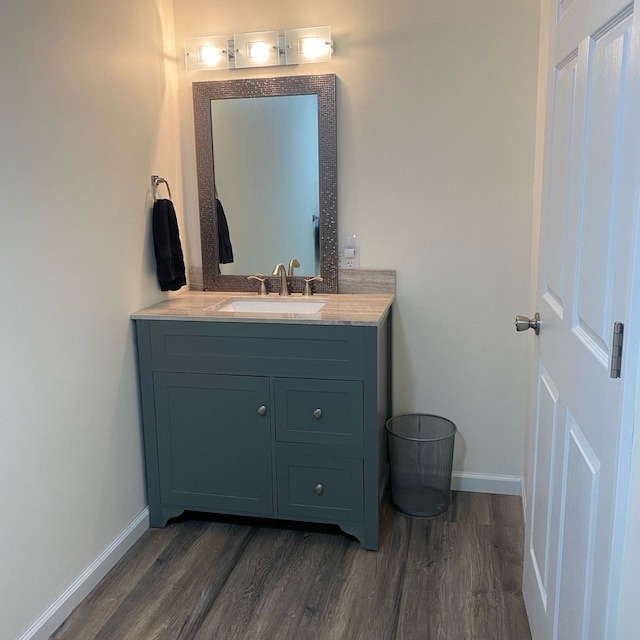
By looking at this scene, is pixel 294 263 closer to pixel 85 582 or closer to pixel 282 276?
pixel 282 276

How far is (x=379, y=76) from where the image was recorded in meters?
2.60

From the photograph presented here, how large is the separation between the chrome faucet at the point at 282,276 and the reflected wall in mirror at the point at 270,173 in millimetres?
38

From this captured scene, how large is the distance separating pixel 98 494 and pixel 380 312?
120cm

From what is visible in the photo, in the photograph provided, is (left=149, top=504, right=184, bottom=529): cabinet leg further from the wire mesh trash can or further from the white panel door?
the white panel door

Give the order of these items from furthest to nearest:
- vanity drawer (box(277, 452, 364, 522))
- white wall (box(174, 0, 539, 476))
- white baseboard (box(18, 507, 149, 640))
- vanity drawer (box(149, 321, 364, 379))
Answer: white wall (box(174, 0, 539, 476)) < vanity drawer (box(277, 452, 364, 522)) < vanity drawer (box(149, 321, 364, 379)) < white baseboard (box(18, 507, 149, 640))

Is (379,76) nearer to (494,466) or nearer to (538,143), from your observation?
(538,143)

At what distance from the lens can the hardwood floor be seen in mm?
1973

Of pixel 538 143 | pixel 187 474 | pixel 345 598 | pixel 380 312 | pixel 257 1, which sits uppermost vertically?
pixel 257 1

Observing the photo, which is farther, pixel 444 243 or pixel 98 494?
pixel 444 243

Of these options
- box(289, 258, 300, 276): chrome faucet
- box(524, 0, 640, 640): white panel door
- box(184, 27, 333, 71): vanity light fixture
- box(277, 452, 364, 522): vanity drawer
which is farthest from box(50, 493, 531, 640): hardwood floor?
box(184, 27, 333, 71): vanity light fixture

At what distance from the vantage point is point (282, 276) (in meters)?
2.76

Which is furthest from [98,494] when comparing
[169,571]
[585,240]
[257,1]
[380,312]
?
[257,1]

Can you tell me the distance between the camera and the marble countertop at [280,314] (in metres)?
2.27

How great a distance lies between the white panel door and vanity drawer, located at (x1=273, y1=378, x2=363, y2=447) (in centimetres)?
72
